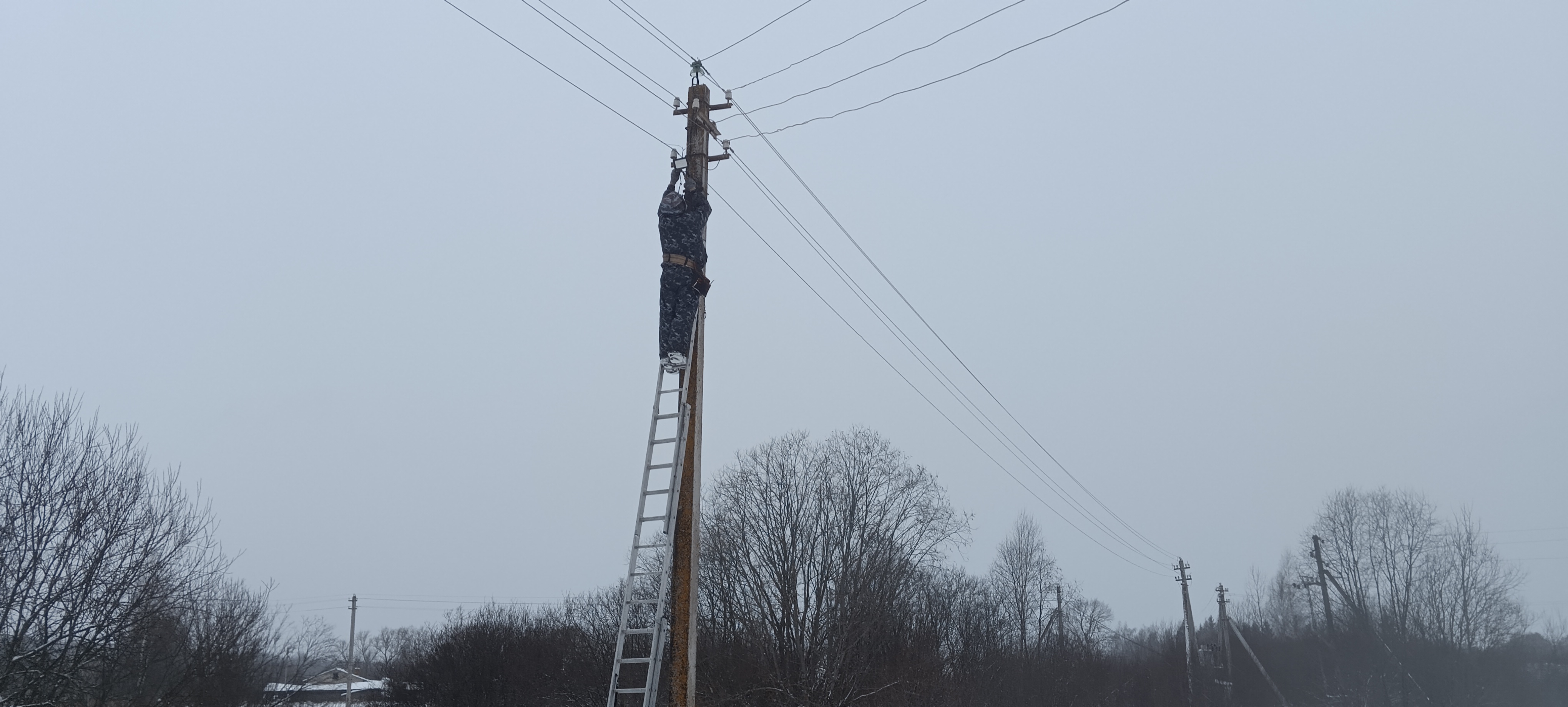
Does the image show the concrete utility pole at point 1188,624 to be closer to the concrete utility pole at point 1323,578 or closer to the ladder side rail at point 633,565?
the concrete utility pole at point 1323,578

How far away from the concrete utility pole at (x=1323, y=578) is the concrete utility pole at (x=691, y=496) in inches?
1638

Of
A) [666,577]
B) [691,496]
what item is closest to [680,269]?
[691,496]

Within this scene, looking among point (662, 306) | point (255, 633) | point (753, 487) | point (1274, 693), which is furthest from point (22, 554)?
point (1274, 693)

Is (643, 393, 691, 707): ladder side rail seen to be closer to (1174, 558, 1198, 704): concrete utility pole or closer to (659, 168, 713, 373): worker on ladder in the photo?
(659, 168, 713, 373): worker on ladder

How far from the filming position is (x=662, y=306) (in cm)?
869

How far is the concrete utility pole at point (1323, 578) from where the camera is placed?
4172 centimetres

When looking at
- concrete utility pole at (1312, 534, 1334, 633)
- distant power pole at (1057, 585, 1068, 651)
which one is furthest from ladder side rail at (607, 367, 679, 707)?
concrete utility pole at (1312, 534, 1334, 633)

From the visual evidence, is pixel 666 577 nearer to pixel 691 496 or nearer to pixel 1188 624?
pixel 691 496

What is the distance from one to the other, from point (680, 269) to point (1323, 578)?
42857 mm

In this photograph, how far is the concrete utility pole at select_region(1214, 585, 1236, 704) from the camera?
4934cm

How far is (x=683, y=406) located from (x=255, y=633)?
1969 centimetres

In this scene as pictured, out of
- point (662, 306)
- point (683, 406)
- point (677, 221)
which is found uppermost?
point (677, 221)

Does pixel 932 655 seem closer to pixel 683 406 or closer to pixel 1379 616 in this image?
pixel 683 406

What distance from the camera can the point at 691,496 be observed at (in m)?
7.94
